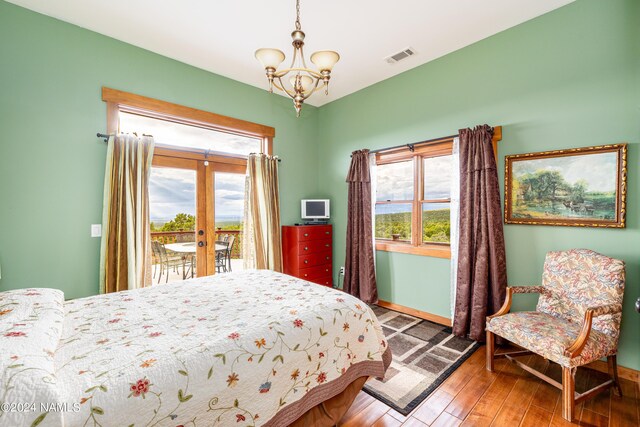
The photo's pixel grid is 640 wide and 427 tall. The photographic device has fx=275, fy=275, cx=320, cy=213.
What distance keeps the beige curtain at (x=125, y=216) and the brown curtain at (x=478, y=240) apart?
3.29 metres

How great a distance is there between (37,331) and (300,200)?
11.4ft

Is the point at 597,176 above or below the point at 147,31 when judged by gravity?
below

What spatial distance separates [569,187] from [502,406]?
1869 mm

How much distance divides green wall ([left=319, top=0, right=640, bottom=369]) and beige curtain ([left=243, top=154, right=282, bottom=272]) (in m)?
1.50

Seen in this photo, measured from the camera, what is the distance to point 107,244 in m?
2.69

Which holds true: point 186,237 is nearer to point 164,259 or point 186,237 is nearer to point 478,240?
point 164,259

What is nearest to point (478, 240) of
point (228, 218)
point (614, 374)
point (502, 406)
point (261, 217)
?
point (614, 374)

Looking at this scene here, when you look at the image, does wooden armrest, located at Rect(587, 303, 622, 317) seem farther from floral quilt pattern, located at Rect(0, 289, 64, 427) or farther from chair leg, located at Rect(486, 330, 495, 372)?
floral quilt pattern, located at Rect(0, 289, 64, 427)

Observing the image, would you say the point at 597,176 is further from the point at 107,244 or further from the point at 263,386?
the point at 107,244

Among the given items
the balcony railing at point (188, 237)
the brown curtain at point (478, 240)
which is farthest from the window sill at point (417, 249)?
the balcony railing at point (188, 237)

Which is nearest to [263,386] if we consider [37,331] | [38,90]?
[37,331]

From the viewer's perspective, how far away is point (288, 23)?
2.60m

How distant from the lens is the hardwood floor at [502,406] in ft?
5.72

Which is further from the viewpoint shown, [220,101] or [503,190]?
[220,101]
